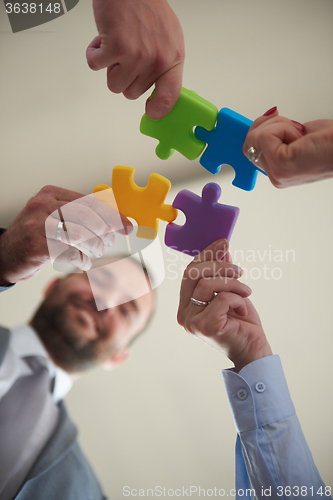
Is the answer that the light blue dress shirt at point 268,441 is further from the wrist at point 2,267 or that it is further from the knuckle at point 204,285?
the wrist at point 2,267

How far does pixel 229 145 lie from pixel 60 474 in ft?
2.80

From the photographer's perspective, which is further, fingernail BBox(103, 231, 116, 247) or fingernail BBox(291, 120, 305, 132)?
fingernail BBox(103, 231, 116, 247)

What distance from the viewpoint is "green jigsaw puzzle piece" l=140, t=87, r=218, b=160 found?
2.38ft

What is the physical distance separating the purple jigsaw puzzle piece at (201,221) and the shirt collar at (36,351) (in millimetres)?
679

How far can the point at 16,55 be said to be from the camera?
1.40m

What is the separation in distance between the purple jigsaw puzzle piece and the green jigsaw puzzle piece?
8 cm

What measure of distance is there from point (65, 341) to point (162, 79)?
981 millimetres

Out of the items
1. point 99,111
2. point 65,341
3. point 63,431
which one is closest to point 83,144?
point 99,111

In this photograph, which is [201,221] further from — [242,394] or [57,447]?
[57,447]

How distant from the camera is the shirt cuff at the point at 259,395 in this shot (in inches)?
26.7

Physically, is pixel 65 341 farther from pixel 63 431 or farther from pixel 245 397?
pixel 245 397

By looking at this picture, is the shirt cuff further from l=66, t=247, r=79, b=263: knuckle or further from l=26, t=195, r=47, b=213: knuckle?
l=26, t=195, r=47, b=213: knuckle

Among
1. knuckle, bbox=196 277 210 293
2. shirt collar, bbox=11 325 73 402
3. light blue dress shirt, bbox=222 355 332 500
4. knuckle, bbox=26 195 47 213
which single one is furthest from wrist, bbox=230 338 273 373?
shirt collar, bbox=11 325 73 402

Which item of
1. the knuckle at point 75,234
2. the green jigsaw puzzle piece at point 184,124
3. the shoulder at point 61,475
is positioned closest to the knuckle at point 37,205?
the knuckle at point 75,234
